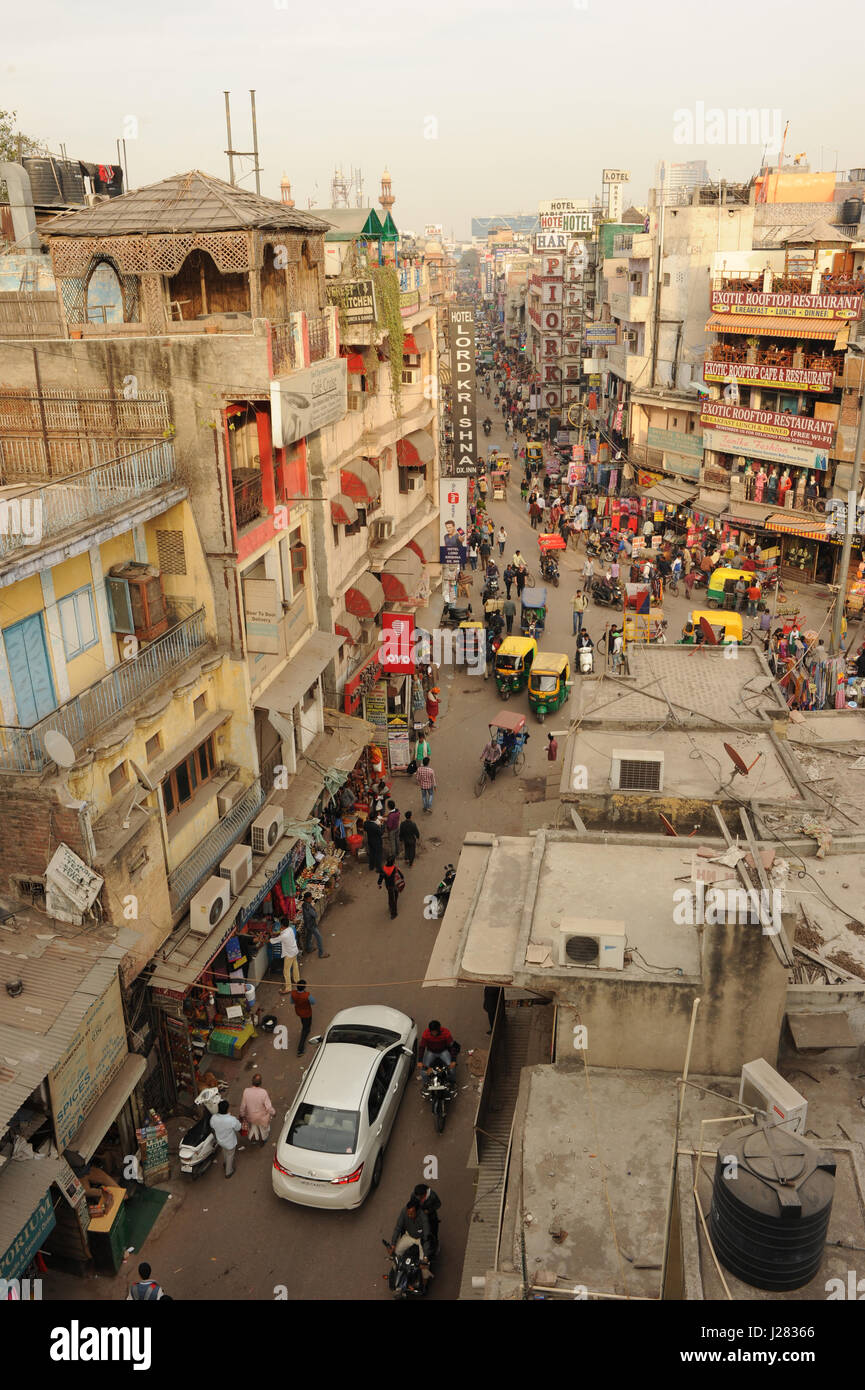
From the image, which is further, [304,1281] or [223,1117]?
[223,1117]

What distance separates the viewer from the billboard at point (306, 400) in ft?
52.6

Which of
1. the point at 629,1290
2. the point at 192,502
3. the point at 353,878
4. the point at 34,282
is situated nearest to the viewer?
the point at 629,1290

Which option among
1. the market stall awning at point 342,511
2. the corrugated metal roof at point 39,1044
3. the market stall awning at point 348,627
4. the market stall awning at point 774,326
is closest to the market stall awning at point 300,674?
the market stall awning at point 348,627

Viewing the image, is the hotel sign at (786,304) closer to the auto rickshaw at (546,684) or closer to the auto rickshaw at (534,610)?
the auto rickshaw at (534,610)

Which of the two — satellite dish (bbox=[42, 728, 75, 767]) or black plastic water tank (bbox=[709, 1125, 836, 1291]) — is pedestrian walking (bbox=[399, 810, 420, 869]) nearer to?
satellite dish (bbox=[42, 728, 75, 767])

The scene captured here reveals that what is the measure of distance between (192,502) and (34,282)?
9.15 meters

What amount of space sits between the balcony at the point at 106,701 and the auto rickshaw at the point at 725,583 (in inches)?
877

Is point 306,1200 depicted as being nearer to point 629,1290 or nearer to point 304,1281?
point 304,1281

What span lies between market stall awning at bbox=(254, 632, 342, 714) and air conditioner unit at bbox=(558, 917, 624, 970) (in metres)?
8.89

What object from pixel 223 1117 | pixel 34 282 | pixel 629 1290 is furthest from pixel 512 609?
pixel 629 1290

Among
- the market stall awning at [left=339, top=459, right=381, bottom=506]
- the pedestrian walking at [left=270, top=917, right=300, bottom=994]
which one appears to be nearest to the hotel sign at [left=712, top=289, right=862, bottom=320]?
the market stall awning at [left=339, top=459, right=381, bottom=506]

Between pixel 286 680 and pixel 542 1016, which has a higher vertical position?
pixel 286 680

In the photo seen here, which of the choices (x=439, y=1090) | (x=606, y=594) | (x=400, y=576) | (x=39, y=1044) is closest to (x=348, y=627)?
(x=400, y=576)

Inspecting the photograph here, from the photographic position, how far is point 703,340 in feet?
153
